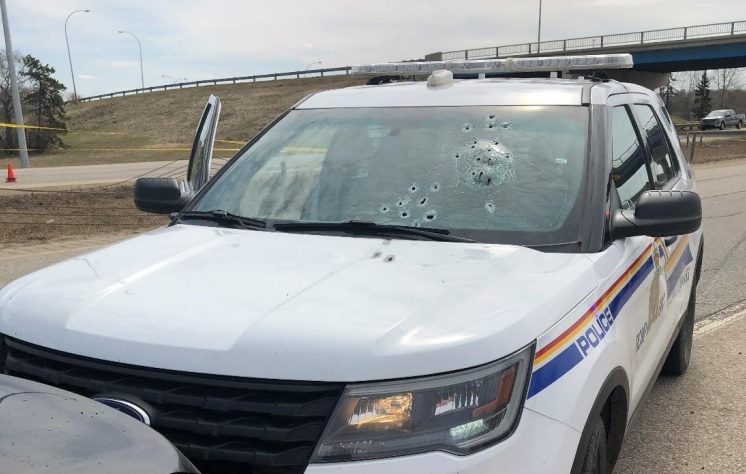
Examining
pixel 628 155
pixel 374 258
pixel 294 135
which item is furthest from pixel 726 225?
pixel 374 258

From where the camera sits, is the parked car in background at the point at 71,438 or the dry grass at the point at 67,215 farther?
the dry grass at the point at 67,215

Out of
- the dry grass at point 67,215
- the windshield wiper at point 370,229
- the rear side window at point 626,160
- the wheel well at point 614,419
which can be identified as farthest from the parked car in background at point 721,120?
the windshield wiper at point 370,229

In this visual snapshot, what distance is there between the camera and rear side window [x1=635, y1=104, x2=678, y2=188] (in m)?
3.77

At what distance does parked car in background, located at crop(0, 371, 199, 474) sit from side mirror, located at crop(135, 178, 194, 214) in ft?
5.95

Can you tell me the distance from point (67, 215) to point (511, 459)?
11451mm

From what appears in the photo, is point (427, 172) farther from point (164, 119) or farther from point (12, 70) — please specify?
point (164, 119)

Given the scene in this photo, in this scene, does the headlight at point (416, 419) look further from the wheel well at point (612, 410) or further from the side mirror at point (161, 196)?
the side mirror at point (161, 196)

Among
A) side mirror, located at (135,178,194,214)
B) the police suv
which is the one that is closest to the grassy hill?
side mirror, located at (135,178,194,214)

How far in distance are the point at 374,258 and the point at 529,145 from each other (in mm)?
994

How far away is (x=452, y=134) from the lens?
311cm

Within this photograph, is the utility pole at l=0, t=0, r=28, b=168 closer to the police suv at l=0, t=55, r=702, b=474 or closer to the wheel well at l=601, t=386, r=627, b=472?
the police suv at l=0, t=55, r=702, b=474

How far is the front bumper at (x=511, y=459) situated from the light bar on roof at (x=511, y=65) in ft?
8.25

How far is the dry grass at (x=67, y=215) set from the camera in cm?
1003

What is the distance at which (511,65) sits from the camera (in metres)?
4.10
